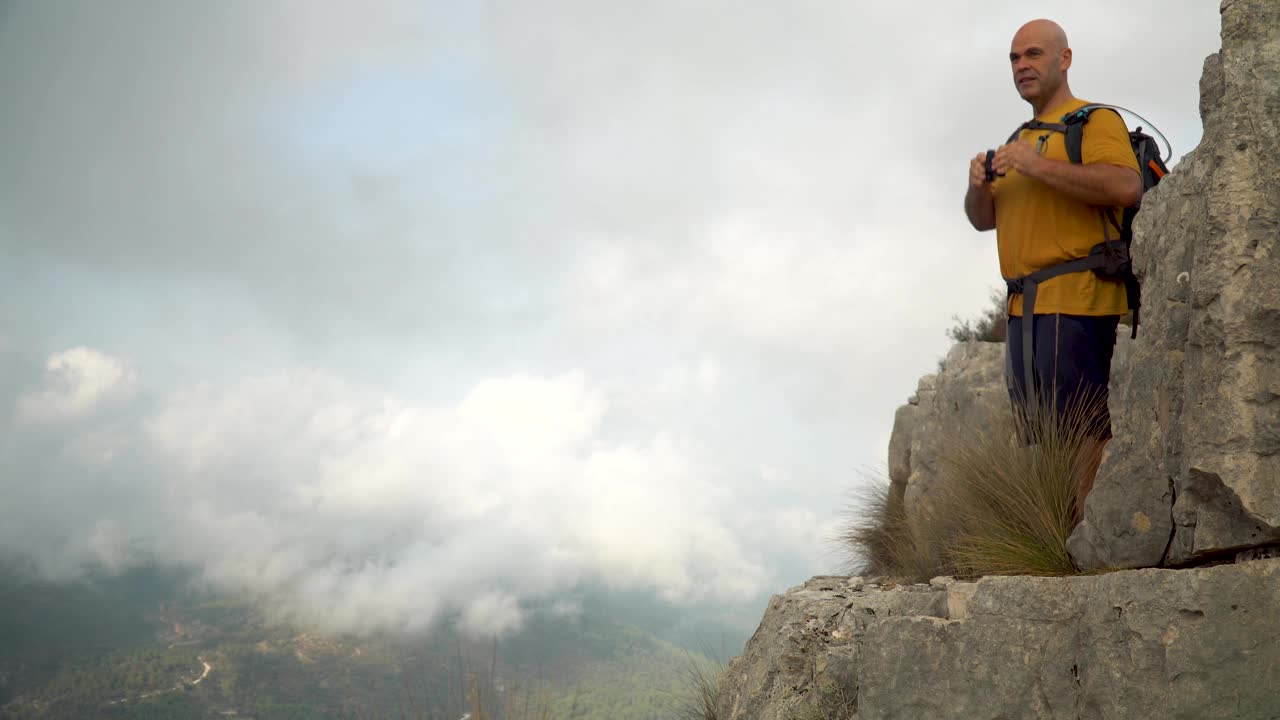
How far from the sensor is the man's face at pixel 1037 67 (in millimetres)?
4133

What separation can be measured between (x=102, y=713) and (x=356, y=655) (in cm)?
4032

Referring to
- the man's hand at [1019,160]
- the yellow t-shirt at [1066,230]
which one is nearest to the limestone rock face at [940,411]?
the yellow t-shirt at [1066,230]

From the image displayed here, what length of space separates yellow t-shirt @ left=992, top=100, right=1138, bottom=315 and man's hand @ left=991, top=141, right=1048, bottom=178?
0.11 metres

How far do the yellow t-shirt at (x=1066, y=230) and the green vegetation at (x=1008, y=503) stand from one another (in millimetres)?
531

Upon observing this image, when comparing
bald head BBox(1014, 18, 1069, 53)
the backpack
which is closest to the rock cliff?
the backpack

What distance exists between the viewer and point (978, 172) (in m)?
4.09

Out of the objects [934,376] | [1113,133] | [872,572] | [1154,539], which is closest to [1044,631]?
[1154,539]

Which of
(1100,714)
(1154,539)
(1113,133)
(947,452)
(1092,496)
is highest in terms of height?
(1113,133)

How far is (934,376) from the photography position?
7590 millimetres

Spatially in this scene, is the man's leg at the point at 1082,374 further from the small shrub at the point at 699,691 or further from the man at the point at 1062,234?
the small shrub at the point at 699,691

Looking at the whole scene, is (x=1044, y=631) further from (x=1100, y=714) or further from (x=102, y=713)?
(x=102, y=713)

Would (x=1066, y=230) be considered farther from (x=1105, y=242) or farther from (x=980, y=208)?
(x=980, y=208)

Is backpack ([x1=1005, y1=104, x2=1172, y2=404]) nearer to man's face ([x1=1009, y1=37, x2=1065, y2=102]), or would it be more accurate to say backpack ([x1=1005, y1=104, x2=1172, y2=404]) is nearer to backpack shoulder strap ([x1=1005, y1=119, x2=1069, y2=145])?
backpack shoulder strap ([x1=1005, y1=119, x2=1069, y2=145])

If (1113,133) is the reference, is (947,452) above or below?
below
